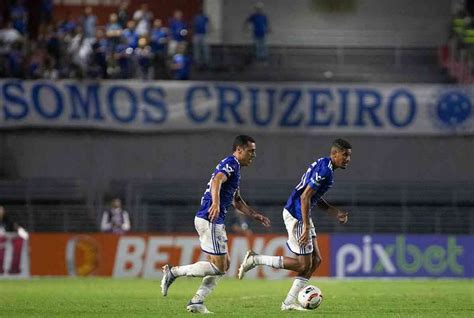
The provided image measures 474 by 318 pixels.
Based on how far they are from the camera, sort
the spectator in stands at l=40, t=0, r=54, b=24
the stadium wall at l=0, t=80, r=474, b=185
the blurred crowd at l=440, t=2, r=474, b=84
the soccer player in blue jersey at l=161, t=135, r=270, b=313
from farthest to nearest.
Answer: the spectator in stands at l=40, t=0, r=54, b=24 < the blurred crowd at l=440, t=2, r=474, b=84 < the stadium wall at l=0, t=80, r=474, b=185 < the soccer player in blue jersey at l=161, t=135, r=270, b=313

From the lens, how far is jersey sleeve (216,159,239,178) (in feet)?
46.2

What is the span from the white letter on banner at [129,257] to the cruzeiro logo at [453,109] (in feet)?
27.0

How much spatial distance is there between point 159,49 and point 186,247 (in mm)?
5858

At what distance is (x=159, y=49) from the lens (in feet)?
99.2

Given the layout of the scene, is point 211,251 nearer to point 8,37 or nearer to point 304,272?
point 304,272

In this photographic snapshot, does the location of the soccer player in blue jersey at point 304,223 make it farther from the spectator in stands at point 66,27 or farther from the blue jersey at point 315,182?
the spectator in stands at point 66,27

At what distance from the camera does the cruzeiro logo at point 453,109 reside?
29.6m

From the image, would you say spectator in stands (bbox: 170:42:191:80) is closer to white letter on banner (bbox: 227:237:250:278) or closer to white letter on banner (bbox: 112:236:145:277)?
white letter on banner (bbox: 112:236:145:277)

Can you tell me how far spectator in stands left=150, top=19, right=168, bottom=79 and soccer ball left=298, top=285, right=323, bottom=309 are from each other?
16.3 m

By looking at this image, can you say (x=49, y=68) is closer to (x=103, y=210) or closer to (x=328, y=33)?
(x=103, y=210)

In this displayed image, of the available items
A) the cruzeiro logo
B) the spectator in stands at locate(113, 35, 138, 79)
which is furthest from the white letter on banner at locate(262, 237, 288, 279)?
the spectator in stands at locate(113, 35, 138, 79)

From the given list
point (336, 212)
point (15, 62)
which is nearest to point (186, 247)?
point (15, 62)

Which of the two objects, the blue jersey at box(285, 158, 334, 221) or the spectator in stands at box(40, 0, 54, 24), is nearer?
the blue jersey at box(285, 158, 334, 221)

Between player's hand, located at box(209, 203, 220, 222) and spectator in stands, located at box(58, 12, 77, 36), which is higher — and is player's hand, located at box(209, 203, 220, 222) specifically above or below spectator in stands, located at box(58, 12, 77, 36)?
below
